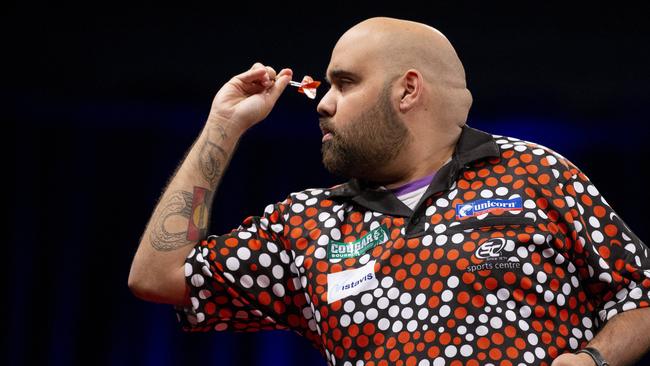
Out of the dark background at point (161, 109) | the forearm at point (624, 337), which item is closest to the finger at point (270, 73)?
the forearm at point (624, 337)

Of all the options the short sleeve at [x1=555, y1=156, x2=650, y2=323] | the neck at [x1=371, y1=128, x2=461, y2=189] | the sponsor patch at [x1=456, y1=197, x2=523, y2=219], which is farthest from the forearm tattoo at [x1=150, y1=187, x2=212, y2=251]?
the short sleeve at [x1=555, y1=156, x2=650, y2=323]

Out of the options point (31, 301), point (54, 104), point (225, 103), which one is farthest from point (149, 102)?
point (225, 103)

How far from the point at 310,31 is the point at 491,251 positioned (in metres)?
2.19

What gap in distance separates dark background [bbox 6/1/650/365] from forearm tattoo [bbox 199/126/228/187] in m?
1.76

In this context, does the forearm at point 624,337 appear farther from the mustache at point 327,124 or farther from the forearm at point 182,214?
the forearm at point 182,214

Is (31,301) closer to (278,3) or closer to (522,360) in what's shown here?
(278,3)

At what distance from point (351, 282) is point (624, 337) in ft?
1.62

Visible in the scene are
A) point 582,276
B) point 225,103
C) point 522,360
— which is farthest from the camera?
point 225,103

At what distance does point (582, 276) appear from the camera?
174cm

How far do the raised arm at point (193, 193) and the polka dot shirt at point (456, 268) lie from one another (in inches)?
1.7

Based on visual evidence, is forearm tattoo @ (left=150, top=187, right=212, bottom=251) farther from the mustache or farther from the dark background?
the dark background

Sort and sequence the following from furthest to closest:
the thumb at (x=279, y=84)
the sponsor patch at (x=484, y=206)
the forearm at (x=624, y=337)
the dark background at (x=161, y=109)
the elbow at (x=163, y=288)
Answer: the dark background at (x=161, y=109) < the thumb at (x=279, y=84) < the elbow at (x=163, y=288) < the sponsor patch at (x=484, y=206) < the forearm at (x=624, y=337)

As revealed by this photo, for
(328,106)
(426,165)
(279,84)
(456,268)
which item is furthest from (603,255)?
(279,84)

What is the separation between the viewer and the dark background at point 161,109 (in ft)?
12.2
